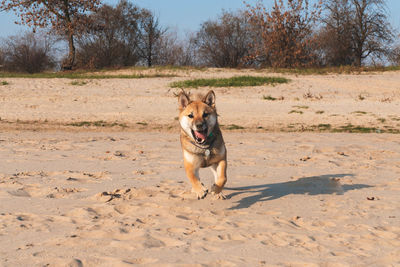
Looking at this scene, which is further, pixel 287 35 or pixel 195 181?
pixel 287 35

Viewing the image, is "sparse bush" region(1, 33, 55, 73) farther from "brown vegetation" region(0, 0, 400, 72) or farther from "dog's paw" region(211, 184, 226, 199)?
"dog's paw" region(211, 184, 226, 199)

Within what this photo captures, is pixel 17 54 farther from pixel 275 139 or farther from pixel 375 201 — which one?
pixel 375 201

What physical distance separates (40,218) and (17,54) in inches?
1035

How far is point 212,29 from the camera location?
92.9ft

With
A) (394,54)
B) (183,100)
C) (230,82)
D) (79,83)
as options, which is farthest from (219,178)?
(394,54)

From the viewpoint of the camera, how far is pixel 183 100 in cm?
552

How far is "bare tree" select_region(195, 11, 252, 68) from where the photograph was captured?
2727 cm

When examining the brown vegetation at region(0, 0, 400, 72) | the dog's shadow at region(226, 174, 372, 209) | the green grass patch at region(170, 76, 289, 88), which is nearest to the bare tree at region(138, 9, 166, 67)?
the brown vegetation at region(0, 0, 400, 72)

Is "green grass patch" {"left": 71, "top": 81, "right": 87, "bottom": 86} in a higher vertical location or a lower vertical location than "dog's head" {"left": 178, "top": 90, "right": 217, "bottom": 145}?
higher

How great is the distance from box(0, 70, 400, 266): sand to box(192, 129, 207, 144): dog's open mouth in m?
0.68

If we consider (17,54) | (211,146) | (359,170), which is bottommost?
(359,170)

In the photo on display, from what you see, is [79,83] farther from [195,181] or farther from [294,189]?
[195,181]

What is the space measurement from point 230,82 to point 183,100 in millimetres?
11812

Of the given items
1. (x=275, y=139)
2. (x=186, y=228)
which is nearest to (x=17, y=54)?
(x=275, y=139)
